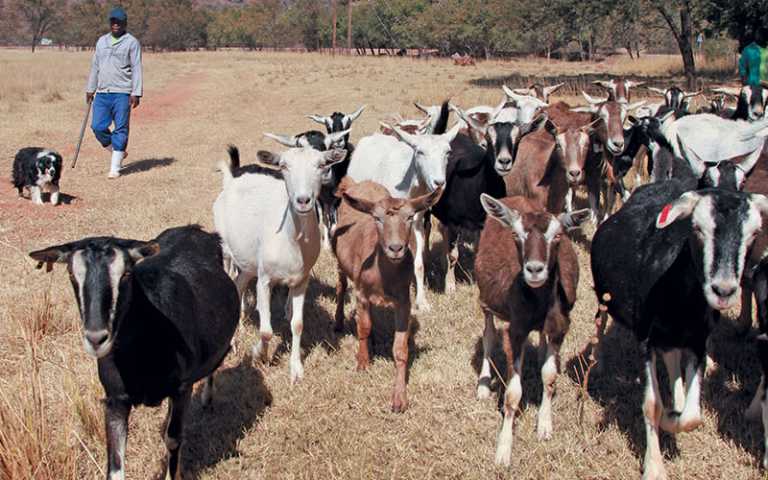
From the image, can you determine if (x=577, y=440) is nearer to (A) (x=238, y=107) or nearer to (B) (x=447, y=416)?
(B) (x=447, y=416)

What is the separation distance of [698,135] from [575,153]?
187 cm

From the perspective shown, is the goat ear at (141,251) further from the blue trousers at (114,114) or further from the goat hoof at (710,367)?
the blue trousers at (114,114)

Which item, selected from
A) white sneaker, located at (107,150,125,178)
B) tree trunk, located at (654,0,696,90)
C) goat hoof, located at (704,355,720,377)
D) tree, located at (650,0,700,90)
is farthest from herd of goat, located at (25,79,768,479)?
tree, located at (650,0,700,90)

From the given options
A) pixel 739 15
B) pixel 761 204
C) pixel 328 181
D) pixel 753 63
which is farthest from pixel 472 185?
pixel 739 15

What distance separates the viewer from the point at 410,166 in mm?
7957

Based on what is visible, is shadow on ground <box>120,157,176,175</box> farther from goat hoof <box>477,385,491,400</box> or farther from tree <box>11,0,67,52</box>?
tree <box>11,0,67,52</box>

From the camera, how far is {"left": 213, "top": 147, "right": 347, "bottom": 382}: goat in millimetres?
5781

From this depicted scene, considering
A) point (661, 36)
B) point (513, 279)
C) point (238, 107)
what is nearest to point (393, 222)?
point (513, 279)

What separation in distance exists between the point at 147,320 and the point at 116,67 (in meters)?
10.5

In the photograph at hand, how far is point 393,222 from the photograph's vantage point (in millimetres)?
5410

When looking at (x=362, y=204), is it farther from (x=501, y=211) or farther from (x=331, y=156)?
(x=501, y=211)

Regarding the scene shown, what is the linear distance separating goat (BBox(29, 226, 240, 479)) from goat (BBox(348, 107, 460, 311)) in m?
2.95

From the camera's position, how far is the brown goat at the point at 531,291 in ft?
15.3

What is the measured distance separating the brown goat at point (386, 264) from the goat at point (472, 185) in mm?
1805
